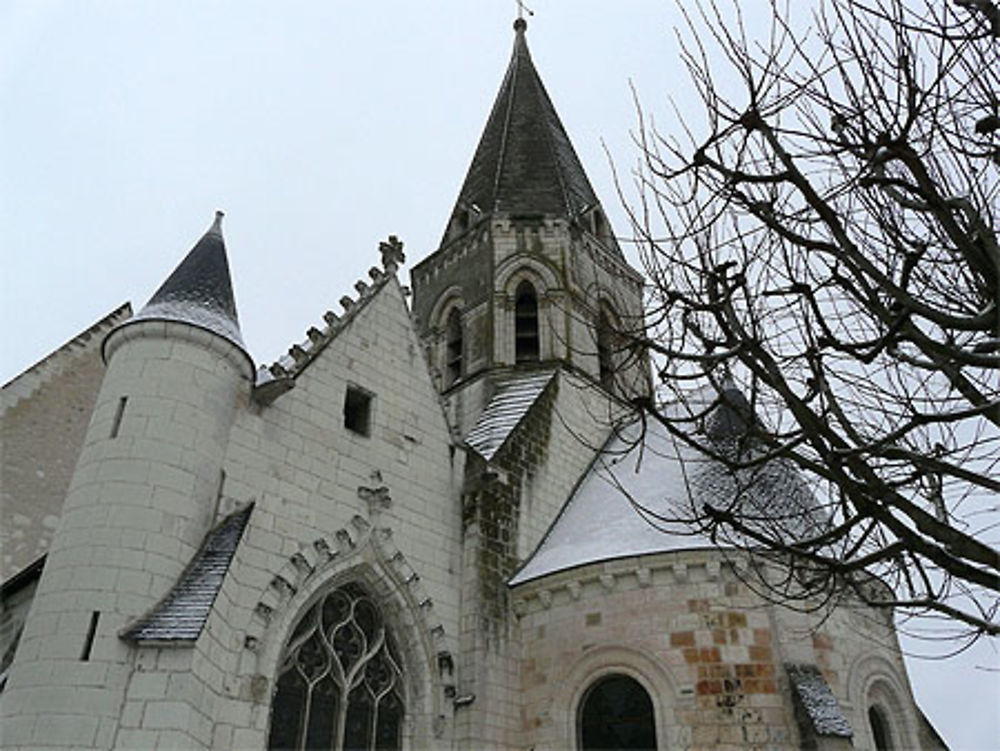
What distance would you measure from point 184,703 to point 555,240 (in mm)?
12317

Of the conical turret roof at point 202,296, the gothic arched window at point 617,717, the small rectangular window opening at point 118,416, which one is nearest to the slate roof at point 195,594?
the small rectangular window opening at point 118,416

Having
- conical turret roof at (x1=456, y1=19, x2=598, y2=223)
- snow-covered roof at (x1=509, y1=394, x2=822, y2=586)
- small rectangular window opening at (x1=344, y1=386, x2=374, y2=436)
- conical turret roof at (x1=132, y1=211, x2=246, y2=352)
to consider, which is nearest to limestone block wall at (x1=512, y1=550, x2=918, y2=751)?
snow-covered roof at (x1=509, y1=394, x2=822, y2=586)

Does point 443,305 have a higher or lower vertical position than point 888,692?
higher

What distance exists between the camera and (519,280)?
17688 mm

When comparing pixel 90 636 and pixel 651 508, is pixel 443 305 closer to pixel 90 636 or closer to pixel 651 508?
pixel 651 508

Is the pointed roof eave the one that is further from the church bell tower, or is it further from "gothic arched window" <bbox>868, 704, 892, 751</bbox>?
"gothic arched window" <bbox>868, 704, 892, 751</bbox>

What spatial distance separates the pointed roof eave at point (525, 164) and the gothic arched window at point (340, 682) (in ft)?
34.2

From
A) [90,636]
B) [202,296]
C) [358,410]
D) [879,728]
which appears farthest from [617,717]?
[202,296]

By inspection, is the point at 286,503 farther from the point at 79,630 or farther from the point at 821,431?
the point at 821,431

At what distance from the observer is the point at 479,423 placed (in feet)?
47.9

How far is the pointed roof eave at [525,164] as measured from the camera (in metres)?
19.2

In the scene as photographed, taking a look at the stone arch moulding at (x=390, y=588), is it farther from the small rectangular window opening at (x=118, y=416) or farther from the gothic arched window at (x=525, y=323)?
the gothic arched window at (x=525, y=323)

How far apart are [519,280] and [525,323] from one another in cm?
92

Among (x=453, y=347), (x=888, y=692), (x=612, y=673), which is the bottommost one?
(x=888, y=692)
